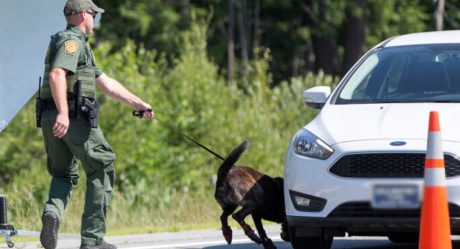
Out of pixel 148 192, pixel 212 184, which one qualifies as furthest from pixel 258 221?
pixel 212 184

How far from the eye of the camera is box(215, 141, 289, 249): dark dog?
29.3 feet

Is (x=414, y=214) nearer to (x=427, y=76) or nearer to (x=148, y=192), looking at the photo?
(x=427, y=76)

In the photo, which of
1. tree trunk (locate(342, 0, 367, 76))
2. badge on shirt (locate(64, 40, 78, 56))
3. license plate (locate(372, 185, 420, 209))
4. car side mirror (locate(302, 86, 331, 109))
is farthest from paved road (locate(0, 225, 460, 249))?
tree trunk (locate(342, 0, 367, 76))

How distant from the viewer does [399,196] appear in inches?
284

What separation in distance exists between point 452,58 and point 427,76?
0.24 metres

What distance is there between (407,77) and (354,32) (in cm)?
2552

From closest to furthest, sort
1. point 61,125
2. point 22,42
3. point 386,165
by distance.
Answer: point 386,165
point 61,125
point 22,42

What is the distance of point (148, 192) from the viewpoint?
1802 cm

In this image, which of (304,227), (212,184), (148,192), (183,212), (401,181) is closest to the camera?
(401,181)

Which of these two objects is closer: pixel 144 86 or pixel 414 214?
pixel 414 214

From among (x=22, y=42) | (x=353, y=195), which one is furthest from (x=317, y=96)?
(x=22, y=42)

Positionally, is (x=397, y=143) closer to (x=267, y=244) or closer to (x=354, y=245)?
(x=267, y=244)

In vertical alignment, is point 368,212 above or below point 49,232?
above

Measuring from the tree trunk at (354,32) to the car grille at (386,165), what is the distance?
25.7 meters
